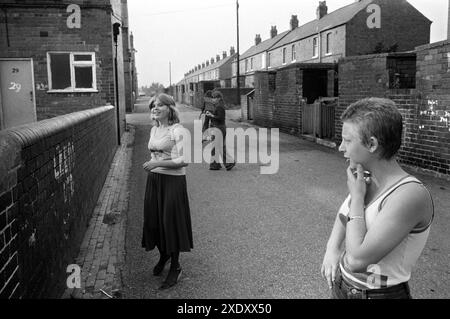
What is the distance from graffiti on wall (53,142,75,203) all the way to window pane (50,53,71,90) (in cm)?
1169

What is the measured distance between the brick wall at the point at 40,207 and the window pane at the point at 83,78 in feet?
36.1

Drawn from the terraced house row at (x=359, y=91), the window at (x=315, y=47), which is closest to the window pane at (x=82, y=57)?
the terraced house row at (x=359, y=91)

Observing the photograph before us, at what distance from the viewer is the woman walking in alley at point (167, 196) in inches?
173

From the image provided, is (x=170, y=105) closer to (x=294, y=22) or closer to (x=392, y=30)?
(x=392, y=30)

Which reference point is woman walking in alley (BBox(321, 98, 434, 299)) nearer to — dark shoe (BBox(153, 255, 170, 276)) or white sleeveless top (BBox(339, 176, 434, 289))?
white sleeveless top (BBox(339, 176, 434, 289))

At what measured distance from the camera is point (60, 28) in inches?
625

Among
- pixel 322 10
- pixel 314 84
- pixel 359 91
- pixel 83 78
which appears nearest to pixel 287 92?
pixel 314 84

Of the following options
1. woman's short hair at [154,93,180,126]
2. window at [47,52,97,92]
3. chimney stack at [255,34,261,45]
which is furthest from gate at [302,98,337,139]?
chimney stack at [255,34,261,45]

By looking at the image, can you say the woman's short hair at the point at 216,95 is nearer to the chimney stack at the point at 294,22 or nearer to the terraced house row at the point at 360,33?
the terraced house row at the point at 360,33

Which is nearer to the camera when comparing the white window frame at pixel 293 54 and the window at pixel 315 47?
the window at pixel 315 47

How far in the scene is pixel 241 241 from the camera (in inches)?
217

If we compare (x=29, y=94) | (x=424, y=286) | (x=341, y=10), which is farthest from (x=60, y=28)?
(x=341, y=10)

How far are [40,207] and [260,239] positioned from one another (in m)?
2.86

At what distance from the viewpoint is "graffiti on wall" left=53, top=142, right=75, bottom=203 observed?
4.36 m
